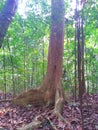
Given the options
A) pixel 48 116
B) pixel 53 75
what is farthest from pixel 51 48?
pixel 48 116

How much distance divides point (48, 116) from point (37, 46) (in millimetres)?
6987

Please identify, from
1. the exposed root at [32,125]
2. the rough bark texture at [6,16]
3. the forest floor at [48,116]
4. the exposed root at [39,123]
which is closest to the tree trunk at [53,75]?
the forest floor at [48,116]

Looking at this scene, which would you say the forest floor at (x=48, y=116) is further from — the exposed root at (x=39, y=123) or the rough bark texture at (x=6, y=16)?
the rough bark texture at (x=6, y=16)

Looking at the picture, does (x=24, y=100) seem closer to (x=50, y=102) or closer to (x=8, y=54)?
(x=50, y=102)

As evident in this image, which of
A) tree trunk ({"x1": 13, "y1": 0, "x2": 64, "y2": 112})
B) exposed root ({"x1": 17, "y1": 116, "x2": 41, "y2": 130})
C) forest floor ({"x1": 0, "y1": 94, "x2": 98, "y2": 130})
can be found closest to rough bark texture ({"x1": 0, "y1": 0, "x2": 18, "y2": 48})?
exposed root ({"x1": 17, "y1": 116, "x2": 41, "y2": 130})

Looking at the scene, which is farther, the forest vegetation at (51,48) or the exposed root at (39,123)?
the exposed root at (39,123)

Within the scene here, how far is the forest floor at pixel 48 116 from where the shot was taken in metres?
5.73

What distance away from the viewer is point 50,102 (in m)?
7.22

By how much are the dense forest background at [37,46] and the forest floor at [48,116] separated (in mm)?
1585

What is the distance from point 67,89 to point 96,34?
93.1 inches

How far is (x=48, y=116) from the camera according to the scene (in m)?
6.25

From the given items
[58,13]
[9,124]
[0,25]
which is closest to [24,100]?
[9,124]

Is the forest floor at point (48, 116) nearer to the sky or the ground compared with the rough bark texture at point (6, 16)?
nearer to the ground

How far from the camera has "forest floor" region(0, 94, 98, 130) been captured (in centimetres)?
573
